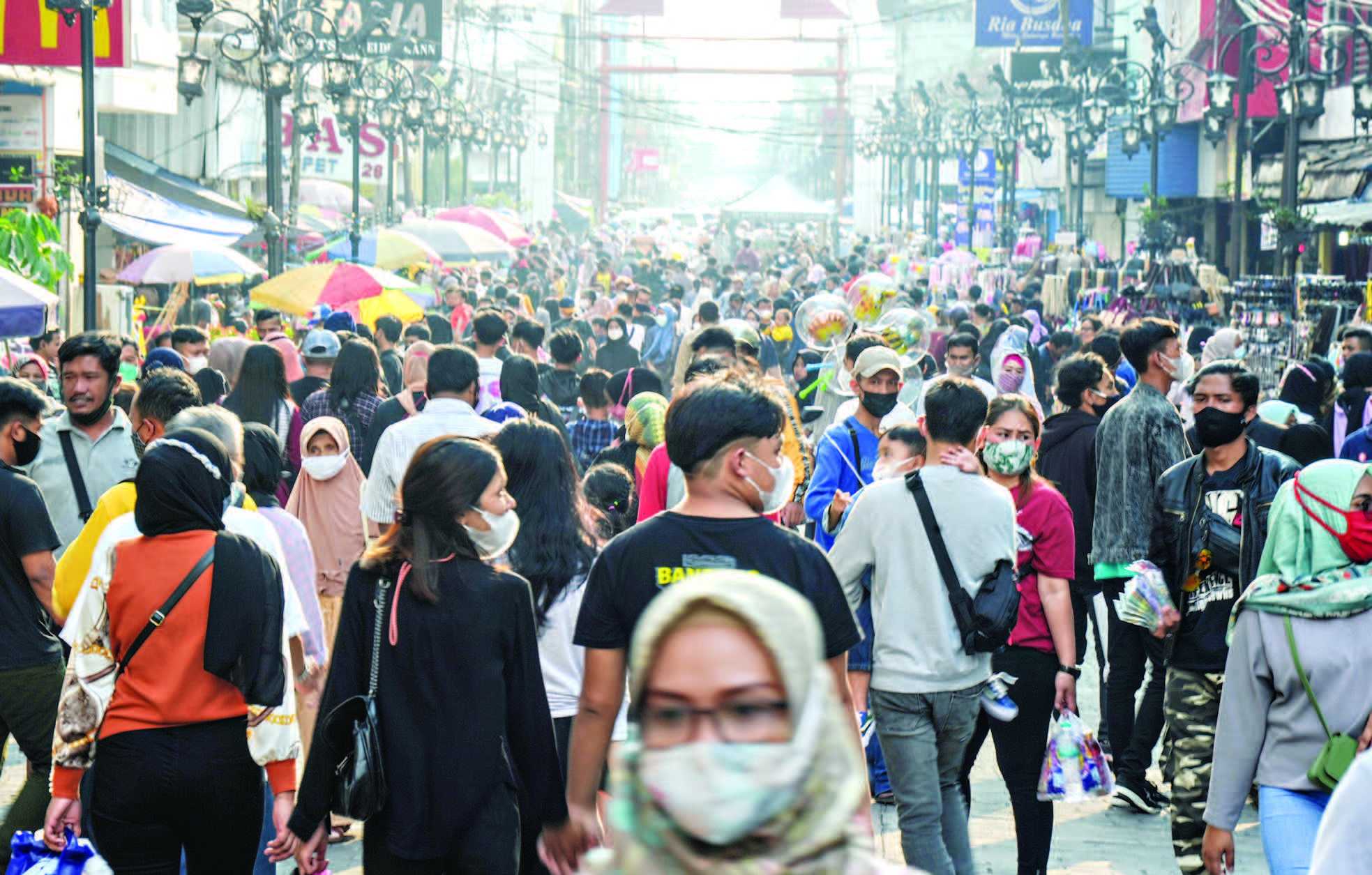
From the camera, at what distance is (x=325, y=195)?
129ft

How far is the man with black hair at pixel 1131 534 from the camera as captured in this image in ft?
24.2

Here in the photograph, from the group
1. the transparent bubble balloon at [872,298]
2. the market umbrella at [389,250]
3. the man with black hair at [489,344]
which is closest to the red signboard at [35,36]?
the market umbrella at [389,250]

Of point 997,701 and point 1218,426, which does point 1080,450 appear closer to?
point 1218,426

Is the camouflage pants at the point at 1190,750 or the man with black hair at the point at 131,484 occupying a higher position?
the man with black hair at the point at 131,484

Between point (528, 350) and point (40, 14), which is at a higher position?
point (40, 14)

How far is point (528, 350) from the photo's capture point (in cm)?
1409

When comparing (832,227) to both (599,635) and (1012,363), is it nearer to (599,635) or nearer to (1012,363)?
(1012,363)

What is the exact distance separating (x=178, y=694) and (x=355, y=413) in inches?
195

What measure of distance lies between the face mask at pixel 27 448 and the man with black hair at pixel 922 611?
8.93 ft

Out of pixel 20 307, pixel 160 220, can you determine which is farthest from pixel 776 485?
pixel 160 220

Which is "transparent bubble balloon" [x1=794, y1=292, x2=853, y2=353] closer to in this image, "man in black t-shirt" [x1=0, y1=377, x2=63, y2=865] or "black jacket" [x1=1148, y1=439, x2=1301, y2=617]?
"black jacket" [x1=1148, y1=439, x2=1301, y2=617]

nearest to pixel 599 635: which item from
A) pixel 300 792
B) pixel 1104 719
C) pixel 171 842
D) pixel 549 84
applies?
pixel 300 792

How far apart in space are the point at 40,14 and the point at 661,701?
54.9 ft

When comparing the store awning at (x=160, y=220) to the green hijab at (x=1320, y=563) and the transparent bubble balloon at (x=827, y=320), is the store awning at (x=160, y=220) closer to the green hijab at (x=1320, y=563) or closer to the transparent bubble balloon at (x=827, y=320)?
the transparent bubble balloon at (x=827, y=320)
